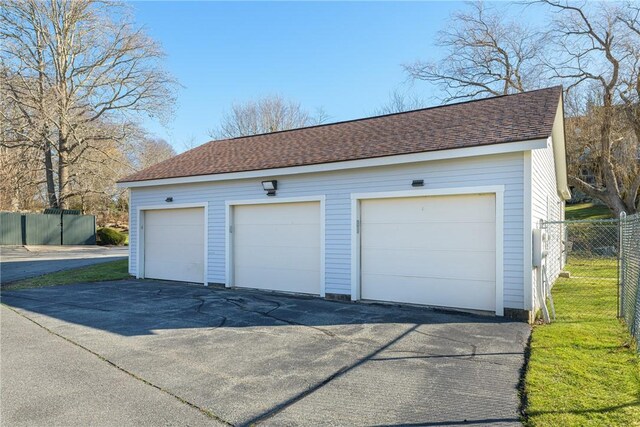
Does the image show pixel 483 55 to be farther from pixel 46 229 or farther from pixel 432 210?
pixel 46 229

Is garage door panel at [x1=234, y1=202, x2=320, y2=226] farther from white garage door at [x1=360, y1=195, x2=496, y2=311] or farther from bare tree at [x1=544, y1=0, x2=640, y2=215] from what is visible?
bare tree at [x1=544, y1=0, x2=640, y2=215]

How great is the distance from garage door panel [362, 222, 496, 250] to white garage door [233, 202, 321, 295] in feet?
4.56

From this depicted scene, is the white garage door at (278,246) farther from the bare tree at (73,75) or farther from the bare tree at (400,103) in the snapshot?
the bare tree at (400,103)

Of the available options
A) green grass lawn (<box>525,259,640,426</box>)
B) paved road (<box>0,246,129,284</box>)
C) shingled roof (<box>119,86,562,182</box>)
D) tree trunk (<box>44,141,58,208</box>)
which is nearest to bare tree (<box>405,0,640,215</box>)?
shingled roof (<box>119,86,562,182</box>)

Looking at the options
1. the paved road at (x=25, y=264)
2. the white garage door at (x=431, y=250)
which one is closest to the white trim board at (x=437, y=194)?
the white garage door at (x=431, y=250)

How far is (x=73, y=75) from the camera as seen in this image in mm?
23438

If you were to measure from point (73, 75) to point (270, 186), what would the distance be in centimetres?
2064

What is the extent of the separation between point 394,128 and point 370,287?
3.91 metres

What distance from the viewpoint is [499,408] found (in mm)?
3367

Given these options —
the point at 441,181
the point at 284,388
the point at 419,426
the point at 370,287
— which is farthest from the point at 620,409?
the point at 370,287

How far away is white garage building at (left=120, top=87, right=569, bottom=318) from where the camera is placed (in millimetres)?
6809

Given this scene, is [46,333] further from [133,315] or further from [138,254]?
[138,254]

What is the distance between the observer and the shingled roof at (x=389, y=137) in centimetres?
731

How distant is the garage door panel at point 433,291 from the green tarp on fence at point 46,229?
22.5m
